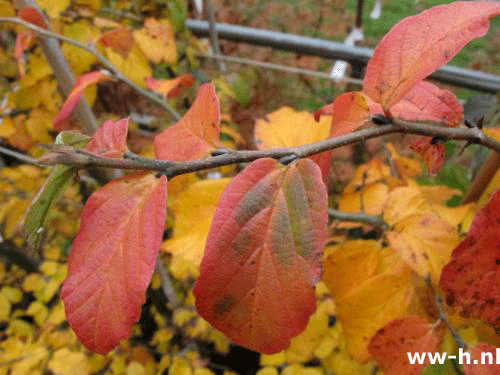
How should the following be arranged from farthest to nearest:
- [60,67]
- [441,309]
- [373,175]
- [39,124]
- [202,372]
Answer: [39,124] < [202,372] < [373,175] < [60,67] < [441,309]

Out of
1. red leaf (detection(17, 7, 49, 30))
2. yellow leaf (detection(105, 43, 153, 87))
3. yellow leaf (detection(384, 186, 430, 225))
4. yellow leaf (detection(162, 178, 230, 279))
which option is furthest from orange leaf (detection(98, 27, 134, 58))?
yellow leaf (detection(384, 186, 430, 225))

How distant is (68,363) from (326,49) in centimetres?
109

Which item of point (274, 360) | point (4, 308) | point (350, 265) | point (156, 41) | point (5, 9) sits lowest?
point (4, 308)

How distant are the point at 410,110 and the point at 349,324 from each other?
322mm

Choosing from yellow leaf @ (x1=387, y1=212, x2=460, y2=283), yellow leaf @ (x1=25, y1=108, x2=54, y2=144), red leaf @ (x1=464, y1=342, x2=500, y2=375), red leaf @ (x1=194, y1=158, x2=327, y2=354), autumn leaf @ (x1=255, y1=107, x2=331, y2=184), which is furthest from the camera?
yellow leaf @ (x1=25, y1=108, x2=54, y2=144)

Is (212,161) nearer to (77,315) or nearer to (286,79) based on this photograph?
(77,315)

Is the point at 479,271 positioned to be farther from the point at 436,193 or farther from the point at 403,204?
the point at 436,193

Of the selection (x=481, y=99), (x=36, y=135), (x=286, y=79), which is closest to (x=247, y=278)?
(x=481, y=99)

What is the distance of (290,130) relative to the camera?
667mm

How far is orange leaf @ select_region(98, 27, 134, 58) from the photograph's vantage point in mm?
917

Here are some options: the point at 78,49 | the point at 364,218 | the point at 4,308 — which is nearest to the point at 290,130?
the point at 364,218

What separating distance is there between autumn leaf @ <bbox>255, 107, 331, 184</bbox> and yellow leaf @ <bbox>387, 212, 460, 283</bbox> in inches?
6.6

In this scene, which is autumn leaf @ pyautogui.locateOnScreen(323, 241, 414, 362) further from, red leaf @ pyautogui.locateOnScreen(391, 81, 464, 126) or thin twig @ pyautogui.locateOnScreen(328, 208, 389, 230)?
red leaf @ pyautogui.locateOnScreen(391, 81, 464, 126)

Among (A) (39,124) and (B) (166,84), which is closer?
(B) (166,84)
